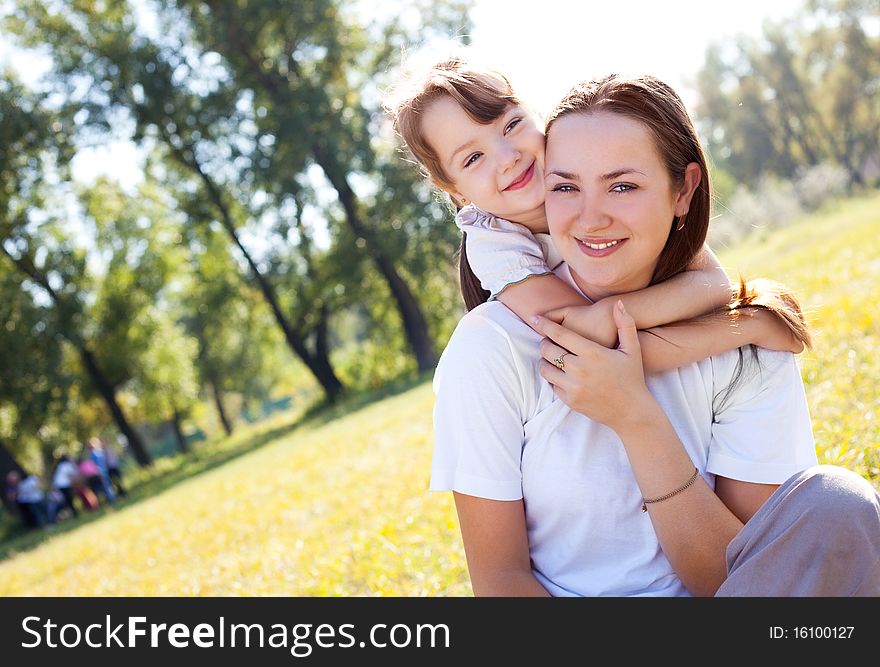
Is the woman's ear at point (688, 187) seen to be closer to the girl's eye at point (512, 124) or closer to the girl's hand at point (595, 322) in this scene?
the girl's hand at point (595, 322)

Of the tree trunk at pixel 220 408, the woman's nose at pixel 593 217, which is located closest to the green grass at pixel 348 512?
the woman's nose at pixel 593 217

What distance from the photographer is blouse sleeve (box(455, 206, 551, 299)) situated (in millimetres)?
2969

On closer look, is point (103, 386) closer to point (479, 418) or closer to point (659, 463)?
point (479, 418)

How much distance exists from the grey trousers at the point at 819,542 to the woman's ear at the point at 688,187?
38.8 inches

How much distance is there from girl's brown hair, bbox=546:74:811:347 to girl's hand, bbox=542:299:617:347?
1.15 ft

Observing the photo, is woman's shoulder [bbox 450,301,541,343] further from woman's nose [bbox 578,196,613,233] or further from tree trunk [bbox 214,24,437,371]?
tree trunk [bbox 214,24,437,371]

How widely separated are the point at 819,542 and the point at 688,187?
123cm

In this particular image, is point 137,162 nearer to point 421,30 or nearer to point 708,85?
point 421,30

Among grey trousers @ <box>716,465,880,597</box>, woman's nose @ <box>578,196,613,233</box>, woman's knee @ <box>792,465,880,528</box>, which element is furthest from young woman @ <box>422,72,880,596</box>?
woman's knee @ <box>792,465,880,528</box>

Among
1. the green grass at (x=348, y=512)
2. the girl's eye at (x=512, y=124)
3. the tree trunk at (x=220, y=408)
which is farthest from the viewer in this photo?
the tree trunk at (x=220, y=408)

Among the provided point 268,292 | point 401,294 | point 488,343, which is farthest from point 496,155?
point 268,292

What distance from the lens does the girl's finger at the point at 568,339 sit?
2.51 metres

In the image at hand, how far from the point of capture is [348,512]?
26.6 ft
